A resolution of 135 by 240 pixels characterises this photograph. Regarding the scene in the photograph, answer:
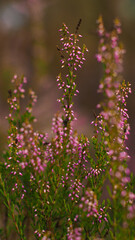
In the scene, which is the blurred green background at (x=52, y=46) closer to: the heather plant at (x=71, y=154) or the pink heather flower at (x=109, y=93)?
the heather plant at (x=71, y=154)

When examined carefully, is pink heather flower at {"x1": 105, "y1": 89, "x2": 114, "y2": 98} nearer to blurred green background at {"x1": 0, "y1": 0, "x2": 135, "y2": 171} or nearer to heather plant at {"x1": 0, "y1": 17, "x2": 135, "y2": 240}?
heather plant at {"x1": 0, "y1": 17, "x2": 135, "y2": 240}

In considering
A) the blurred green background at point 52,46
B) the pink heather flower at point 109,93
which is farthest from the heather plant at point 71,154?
the blurred green background at point 52,46

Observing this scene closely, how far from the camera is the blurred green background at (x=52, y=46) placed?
598 centimetres

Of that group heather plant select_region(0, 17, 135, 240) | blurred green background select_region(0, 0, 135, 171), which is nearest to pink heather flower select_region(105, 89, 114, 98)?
heather plant select_region(0, 17, 135, 240)

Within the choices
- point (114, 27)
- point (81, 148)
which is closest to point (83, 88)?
point (81, 148)

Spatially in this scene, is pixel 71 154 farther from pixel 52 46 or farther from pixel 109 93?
pixel 52 46

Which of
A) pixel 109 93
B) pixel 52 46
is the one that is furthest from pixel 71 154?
pixel 52 46

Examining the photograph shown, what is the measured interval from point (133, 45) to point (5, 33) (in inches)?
131

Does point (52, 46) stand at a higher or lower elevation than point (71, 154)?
higher

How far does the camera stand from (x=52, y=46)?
239 inches

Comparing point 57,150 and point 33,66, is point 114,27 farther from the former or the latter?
point 33,66

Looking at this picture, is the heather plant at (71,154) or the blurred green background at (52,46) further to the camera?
the blurred green background at (52,46)

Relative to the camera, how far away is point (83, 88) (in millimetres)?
6129

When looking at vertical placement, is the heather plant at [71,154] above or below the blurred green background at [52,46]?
below
